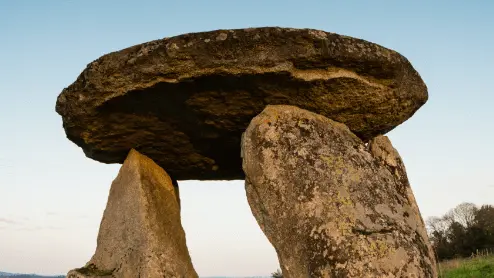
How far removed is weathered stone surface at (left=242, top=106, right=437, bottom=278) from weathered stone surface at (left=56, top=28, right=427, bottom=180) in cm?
41

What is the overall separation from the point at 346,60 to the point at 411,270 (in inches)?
83.8

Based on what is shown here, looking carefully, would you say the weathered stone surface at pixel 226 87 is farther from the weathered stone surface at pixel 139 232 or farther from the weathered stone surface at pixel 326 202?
the weathered stone surface at pixel 139 232

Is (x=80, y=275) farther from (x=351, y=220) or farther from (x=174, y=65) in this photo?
(x=351, y=220)

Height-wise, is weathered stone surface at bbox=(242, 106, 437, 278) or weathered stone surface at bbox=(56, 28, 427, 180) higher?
weathered stone surface at bbox=(56, 28, 427, 180)

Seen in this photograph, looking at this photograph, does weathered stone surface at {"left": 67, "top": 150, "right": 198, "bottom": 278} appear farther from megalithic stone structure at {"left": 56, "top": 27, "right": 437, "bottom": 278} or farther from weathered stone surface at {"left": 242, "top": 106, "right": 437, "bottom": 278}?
weathered stone surface at {"left": 242, "top": 106, "right": 437, "bottom": 278}

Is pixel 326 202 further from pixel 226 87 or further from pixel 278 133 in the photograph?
pixel 226 87

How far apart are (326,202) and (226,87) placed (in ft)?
5.27

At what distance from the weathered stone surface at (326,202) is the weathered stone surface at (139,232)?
1.48 m

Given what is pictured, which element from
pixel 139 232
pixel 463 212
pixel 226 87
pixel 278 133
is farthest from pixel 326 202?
pixel 463 212

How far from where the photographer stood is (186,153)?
6.80m

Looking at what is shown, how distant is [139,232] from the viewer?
5.86 m

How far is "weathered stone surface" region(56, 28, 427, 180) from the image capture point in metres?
4.77

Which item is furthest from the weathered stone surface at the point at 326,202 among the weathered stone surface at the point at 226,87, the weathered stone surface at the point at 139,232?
the weathered stone surface at the point at 139,232

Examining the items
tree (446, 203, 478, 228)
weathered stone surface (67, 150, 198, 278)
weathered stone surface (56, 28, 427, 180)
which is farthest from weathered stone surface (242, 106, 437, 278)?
tree (446, 203, 478, 228)
